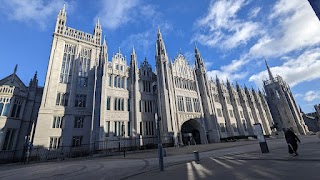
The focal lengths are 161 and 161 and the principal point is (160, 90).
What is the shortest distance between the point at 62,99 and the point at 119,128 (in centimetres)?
1139

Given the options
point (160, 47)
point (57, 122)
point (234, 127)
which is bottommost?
point (234, 127)

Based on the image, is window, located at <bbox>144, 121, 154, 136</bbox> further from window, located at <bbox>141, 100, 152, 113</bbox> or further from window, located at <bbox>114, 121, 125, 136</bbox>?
window, located at <bbox>114, 121, 125, 136</bbox>

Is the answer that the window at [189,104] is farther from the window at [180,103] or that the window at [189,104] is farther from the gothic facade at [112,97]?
the window at [180,103]

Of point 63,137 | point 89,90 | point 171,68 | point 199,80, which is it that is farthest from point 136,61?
point 63,137

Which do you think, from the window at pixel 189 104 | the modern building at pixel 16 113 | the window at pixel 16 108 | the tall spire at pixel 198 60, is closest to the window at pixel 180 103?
the window at pixel 189 104

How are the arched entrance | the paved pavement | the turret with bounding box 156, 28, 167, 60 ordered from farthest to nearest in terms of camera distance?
the turret with bounding box 156, 28, 167, 60 < the arched entrance < the paved pavement

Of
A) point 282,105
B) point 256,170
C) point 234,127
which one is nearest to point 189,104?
point 234,127

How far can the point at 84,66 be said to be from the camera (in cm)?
3281

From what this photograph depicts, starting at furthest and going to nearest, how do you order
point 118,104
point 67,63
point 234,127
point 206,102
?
point 234,127, point 206,102, point 67,63, point 118,104

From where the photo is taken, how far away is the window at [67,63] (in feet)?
98.8

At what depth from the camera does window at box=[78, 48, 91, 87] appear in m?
31.4

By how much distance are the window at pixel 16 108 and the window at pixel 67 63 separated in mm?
7231

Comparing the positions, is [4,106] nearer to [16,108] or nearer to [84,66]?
[16,108]

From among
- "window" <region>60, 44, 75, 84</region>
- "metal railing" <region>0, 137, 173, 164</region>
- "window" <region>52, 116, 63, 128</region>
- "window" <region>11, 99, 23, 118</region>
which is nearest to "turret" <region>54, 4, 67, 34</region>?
"window" <region>60, 44, 75, 84</region>
